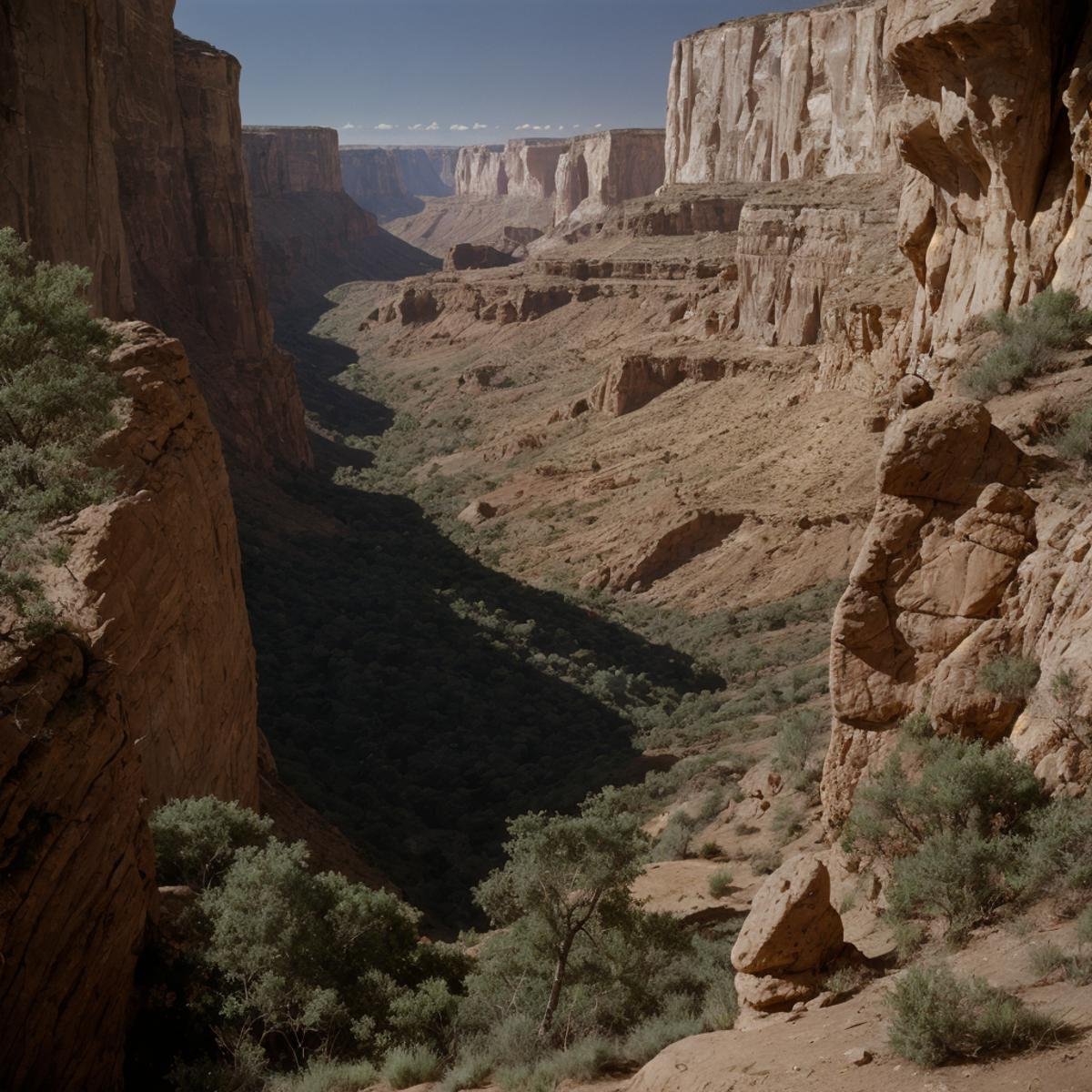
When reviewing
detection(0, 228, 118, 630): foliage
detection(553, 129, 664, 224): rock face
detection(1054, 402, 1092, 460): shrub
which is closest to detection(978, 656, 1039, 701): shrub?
detection(1054, 402, 1092, 460): shrub

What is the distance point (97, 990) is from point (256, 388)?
45.3 metres

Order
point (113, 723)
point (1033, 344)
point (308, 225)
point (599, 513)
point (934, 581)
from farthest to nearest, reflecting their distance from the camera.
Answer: point (308, 225) < point (599, 513) < point (1033, 344) < point (934, 581) < point (113, 723)

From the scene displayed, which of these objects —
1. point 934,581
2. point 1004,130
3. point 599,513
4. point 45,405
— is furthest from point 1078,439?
point 599,513

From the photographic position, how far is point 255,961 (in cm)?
1059

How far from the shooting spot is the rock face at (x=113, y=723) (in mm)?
8664

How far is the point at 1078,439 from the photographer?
34.8 ft

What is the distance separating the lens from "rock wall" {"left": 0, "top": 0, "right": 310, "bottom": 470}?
32094 millimetres

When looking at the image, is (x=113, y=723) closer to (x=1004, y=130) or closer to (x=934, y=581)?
(x=934, y=581)

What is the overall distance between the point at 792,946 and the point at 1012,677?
3248 mm

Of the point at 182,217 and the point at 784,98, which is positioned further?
the point at 784,98

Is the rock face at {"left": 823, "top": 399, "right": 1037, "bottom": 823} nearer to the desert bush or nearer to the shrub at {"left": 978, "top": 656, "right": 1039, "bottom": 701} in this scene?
the shrub at {"left": 978, "top": 656, "right": 1039, "bottom": 701}

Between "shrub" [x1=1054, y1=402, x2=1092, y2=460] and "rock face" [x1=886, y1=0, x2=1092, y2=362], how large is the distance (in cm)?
335

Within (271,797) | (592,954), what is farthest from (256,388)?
(592,954)

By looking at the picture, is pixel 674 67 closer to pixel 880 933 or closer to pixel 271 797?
pixel 271 797
